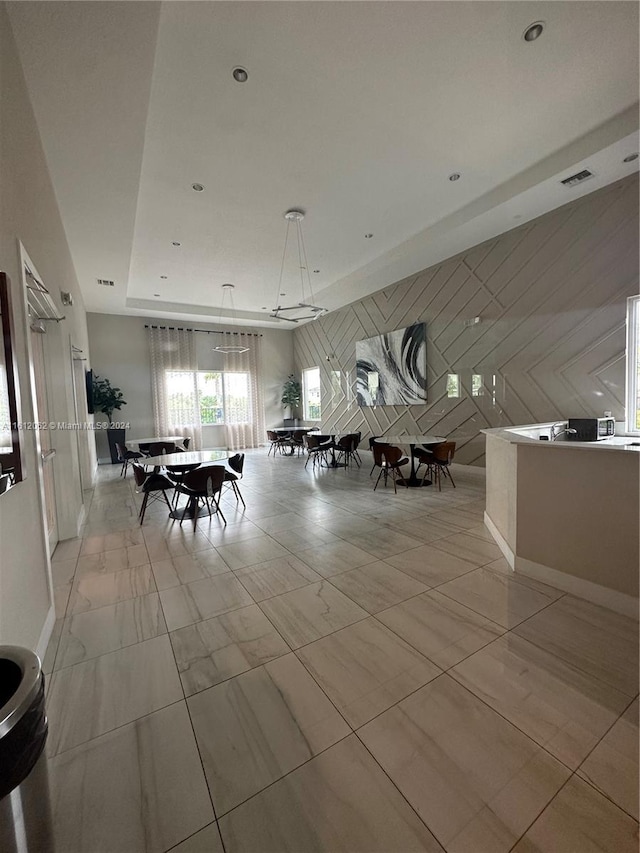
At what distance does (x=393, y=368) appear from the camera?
7.47m

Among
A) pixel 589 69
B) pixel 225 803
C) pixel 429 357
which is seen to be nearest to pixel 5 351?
pixel 225 803

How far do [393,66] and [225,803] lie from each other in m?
4.51

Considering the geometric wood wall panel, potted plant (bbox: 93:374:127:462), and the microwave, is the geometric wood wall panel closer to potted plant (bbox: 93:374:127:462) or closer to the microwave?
the microwave

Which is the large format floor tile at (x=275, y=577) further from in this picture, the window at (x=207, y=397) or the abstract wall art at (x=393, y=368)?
the window at (x=207, y=397)

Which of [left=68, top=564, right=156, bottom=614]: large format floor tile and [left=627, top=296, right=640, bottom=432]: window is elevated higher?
[left=627, top=296, right=640, bottom=432]: window

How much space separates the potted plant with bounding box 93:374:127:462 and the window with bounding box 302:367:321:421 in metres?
5.11

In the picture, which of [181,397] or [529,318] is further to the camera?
[181,397]

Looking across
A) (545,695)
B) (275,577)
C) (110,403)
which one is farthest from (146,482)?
(110,403)

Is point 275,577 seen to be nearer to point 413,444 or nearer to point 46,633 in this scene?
point 46,633

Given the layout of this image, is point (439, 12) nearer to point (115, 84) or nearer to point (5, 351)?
point (115, 84)

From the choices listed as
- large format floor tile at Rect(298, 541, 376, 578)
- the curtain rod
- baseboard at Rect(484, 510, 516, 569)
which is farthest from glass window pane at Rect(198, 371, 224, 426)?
baseboard at Rect(484, 510, 516, 569)

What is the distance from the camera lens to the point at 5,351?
164 cm

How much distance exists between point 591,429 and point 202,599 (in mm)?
4272

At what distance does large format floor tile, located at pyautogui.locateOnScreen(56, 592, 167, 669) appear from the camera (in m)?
1.99
